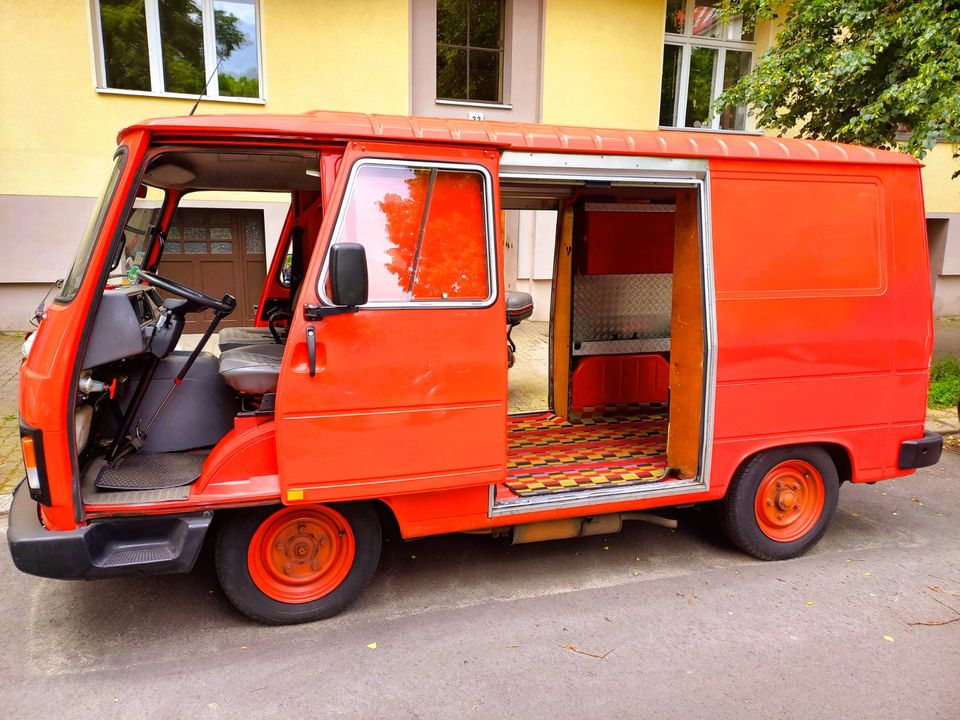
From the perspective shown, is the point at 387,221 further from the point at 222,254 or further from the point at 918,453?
the point at 222,254

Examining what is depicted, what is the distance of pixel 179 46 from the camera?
33.8ft

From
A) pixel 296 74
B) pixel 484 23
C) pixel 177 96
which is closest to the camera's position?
pixel 177 96

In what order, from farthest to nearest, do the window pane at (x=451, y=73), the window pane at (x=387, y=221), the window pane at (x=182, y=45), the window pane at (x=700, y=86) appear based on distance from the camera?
the window pane at (x=700, y=86) < the window pane at (x=451, y=73) < the window pane at (x=182, y=45) < the window pane at (x=387, y=221)

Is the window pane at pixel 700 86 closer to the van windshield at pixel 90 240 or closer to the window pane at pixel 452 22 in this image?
the window pane at pixel 452 22

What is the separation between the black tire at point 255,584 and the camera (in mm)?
3350

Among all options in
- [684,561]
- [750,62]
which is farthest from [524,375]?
[750,62]

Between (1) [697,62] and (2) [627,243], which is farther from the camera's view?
(1) [697,62]

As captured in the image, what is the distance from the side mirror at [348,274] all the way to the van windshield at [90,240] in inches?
41.2

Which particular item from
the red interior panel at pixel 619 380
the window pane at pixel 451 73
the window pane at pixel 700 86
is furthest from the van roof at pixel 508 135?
the window pane at pixel 700 86

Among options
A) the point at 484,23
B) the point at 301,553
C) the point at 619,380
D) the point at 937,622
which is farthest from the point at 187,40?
the point at 937,622

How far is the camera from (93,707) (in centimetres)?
289

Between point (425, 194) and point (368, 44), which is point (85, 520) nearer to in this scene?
point (425, 194)

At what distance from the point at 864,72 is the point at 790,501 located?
17.4 ft

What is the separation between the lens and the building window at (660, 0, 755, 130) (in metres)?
12.7
